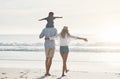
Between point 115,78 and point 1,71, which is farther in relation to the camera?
point 1,71

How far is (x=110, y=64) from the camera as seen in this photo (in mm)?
23938

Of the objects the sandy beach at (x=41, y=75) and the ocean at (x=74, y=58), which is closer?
the sandy beach at (x=41, y=75)

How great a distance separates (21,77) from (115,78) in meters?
3.35

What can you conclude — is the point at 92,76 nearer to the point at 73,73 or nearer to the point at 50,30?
the point at 73,73

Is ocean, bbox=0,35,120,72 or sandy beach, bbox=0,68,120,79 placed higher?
sandy beach, bbox=0,68,120,79

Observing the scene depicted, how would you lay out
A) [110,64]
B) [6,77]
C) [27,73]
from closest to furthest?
[6,77] < [27,73] < [110,64]

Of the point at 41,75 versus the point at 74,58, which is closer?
the point at 41,75

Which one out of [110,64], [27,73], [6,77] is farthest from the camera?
[110,64]

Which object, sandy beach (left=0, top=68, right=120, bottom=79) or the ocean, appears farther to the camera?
the ocean

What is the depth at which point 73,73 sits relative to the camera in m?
18.1

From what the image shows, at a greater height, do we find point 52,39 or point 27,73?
point 52,39

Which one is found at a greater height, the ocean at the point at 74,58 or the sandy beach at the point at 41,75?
the sandy beach at the point at 41,75

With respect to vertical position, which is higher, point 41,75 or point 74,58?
point 41,75

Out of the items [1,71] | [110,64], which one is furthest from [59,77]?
[110,64]
